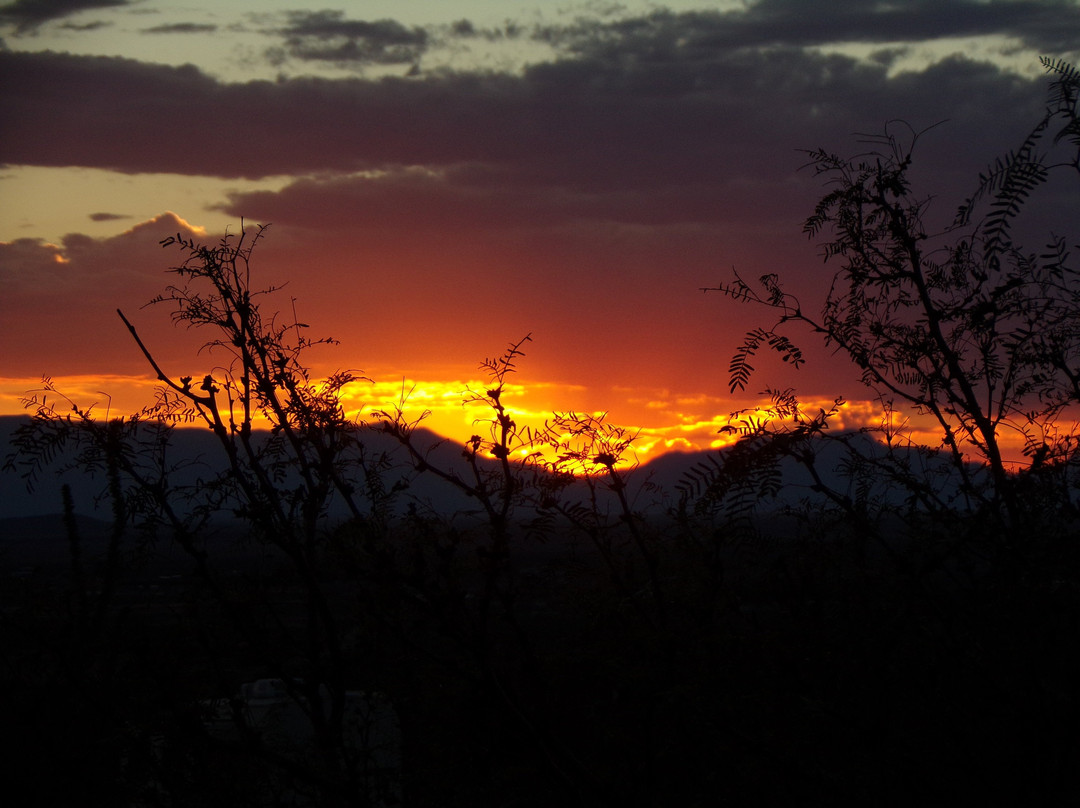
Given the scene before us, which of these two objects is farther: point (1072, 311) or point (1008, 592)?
point (1072, 311)

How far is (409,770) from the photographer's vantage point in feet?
19.7

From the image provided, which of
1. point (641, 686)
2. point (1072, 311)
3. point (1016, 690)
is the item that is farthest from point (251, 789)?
point (1072, 311)

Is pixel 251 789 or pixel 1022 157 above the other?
pixel 1022 157

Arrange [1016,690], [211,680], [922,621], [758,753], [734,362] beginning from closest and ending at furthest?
1. [758,753]
2. [1016,690]
3. [922,621]
4. [734,362]
5. [211,680]

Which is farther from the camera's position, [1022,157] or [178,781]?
[178,781]

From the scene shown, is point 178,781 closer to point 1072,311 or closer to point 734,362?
point 734,362

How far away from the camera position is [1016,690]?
12.7ft

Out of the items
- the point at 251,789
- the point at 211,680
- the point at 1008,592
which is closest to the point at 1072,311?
the point at 1008,592

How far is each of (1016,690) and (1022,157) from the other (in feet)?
7.67

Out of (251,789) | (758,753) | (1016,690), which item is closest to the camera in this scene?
(758,753)

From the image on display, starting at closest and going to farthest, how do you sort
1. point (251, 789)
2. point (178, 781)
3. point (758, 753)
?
1. point (758, 753)
2. point (178, 781)
3. point (251, 789)

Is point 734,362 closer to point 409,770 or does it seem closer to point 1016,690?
point 1016,690

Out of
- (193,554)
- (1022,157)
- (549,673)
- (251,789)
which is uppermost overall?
(1022,157)

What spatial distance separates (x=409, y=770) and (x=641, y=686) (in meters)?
2.67
